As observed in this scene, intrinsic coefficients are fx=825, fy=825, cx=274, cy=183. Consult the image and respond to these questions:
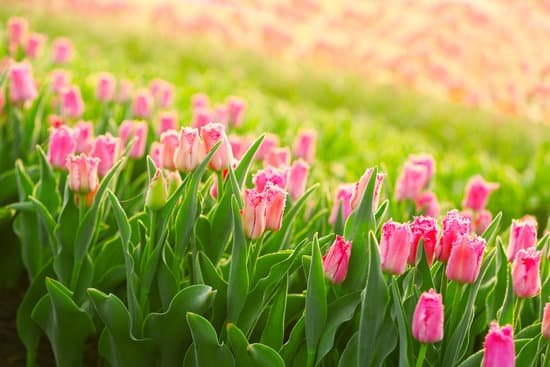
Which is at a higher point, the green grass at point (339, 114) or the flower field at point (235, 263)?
the green grass at point (339, 114)

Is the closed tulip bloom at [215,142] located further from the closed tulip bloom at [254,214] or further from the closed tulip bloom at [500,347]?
the closed tulip bloom at [500,347]

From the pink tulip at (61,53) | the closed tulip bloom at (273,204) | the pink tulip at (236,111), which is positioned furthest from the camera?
the pink tulip at (61,53)

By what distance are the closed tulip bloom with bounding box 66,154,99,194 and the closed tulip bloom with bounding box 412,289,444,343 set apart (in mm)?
754

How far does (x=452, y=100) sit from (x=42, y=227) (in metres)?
5.63

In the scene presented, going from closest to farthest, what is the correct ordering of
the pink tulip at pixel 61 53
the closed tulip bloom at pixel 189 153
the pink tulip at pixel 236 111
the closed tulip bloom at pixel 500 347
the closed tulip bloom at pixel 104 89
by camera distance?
the closed tulip bloom at pixel 500 347 → the closed tulip bloom at pixel 189 153 → the closed tulip bloom at pixel 104 89 → the pink tulip at pixel 236 111 → the pink tulip at pixel 61 53

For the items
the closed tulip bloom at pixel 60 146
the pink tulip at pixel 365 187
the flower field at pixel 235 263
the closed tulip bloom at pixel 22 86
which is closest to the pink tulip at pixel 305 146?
the flower field at pixel 235 263

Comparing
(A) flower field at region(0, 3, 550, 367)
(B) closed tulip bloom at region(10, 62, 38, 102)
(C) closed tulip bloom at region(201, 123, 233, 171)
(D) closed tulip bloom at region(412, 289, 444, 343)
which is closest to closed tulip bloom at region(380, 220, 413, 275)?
(A) flower field at region(0, 3, 550, 367)

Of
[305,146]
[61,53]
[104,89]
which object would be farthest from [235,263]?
[61,53]

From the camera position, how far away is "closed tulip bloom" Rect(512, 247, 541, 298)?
147 cm

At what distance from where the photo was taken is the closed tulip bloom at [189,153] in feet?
5.26

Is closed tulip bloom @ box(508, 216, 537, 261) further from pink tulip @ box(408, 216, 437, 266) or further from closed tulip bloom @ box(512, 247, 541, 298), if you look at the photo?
pink tulip @ box(408, 216, 437, 266)

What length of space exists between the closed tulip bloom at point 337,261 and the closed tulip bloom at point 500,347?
0.31 m

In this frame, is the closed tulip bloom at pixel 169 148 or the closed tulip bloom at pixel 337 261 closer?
the closed tulip bloom at pixel 337 261

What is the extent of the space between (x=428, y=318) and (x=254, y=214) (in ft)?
1.22
